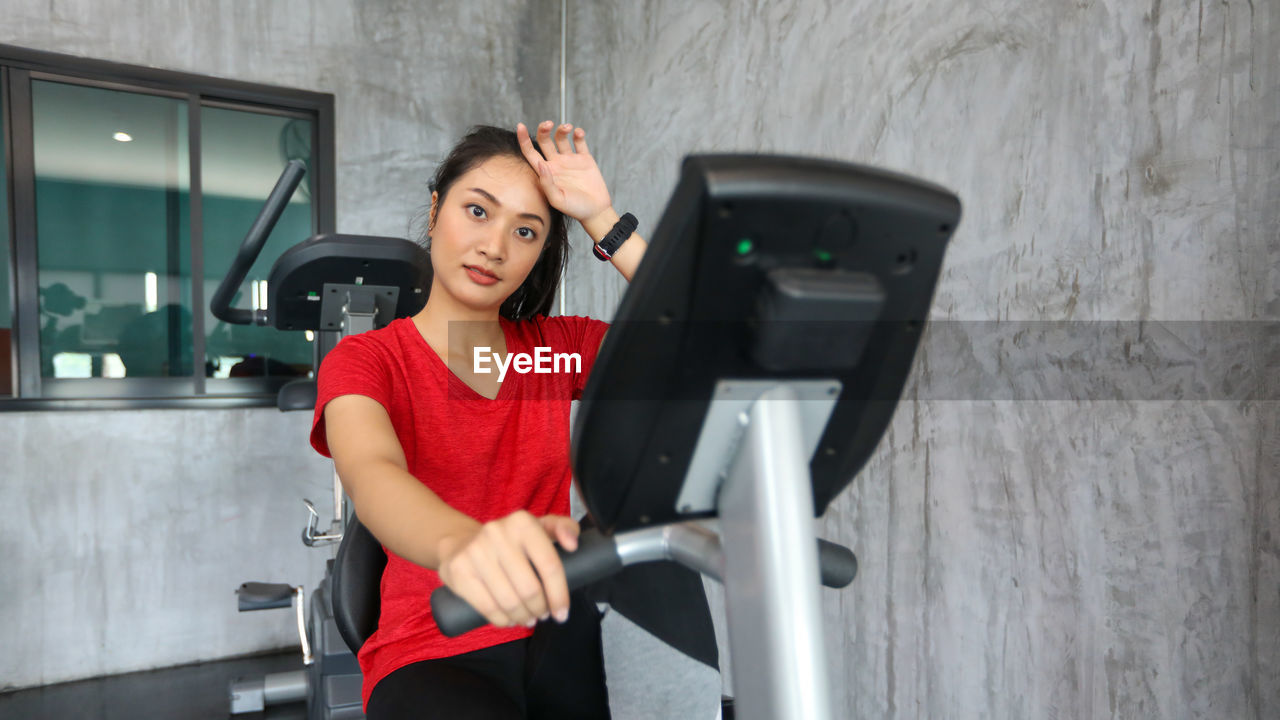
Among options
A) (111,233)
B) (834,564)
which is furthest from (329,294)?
(111,233)

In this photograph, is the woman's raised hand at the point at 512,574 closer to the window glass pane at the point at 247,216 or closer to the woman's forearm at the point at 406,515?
the woman's forearm at the point at 406,515

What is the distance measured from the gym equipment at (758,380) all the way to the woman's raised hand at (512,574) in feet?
0.07

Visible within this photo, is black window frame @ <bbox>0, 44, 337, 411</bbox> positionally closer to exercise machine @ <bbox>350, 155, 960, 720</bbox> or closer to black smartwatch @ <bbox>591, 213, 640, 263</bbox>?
black smartwatch @ <bbox>591, 213, 640, 263</bbox>

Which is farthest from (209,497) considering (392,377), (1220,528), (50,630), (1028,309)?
(1220,528)

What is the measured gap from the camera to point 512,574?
531 mm

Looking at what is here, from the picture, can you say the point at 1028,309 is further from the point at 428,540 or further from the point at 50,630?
the point at 50,630

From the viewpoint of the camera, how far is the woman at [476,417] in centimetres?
88

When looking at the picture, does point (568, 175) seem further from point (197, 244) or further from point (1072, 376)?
point (197, 244)

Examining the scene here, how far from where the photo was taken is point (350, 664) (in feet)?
5.69

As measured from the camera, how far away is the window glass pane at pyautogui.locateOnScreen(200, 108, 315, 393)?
3.11 meters

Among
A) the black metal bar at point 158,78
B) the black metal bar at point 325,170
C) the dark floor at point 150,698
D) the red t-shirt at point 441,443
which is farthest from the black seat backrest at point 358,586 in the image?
the black metal bar at point 158,78

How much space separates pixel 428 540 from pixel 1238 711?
117 cm

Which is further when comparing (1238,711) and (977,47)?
(977,47)

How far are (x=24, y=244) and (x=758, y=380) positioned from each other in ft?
10.4
